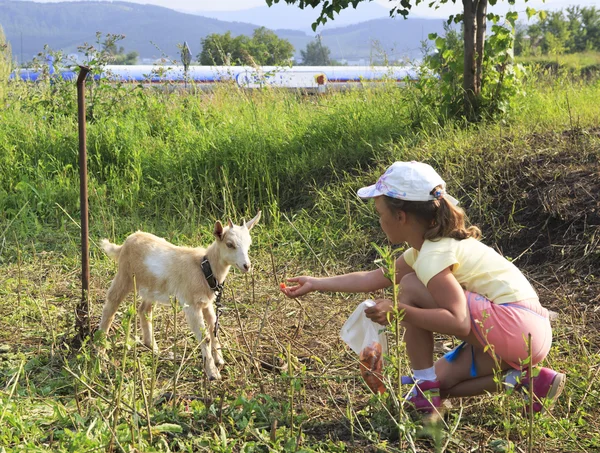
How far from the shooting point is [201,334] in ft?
12.1

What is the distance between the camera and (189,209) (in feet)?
20.7

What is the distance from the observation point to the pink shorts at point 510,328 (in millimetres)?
2834

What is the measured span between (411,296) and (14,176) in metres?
5.40

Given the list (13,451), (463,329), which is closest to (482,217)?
(463,329)

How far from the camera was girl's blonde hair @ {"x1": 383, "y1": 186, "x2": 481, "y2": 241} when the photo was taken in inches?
116

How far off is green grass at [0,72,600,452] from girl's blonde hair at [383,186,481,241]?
72 centimetres

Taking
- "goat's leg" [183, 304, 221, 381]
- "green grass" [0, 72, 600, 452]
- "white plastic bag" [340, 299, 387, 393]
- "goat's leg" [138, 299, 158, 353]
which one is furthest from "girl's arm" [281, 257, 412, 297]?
"goat's leg" [138, 299, 158, 353]

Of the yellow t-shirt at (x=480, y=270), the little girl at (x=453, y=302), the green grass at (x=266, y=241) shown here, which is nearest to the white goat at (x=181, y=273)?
the green grass at (x=266, y=241)

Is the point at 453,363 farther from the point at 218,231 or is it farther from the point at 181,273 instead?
the point at 181,273

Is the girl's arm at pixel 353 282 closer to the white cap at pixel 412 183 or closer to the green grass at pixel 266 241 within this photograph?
the green grass at pixel 266 241

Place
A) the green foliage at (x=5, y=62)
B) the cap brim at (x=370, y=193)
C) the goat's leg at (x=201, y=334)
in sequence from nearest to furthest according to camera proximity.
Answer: the cap brim at (x=370, y=193), the goat's leg at (x=201, y=334), the green foliage at (x=5, y=62)

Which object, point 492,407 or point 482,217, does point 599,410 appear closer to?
point 492,407

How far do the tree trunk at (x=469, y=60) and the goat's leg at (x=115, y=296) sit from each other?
4124 millimetres

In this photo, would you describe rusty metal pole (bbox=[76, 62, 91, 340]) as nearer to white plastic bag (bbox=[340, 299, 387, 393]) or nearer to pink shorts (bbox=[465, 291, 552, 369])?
white plastic bag (bbox=[340, 299, 387, 393])
